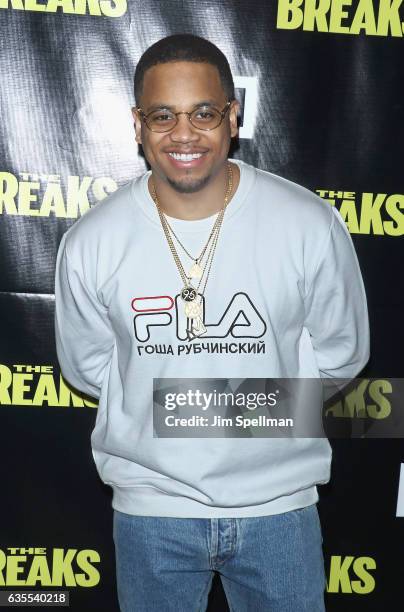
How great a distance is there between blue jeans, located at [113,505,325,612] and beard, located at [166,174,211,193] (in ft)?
1.91

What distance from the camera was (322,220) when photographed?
1532 mm

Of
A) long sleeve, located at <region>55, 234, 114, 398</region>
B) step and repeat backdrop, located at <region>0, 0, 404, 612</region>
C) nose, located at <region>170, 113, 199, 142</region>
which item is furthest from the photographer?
step and repeat backdrop, located at <region>0, 0, 404, 612</region>

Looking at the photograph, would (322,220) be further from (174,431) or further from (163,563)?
(163,563)

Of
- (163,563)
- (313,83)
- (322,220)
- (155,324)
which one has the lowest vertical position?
(163,563)

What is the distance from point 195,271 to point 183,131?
244 mm

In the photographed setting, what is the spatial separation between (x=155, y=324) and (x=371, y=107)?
88cm

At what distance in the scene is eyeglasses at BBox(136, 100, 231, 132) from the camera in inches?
58.9

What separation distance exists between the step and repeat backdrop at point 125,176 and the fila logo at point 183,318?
0.63 meters

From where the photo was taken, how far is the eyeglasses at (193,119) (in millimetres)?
1495

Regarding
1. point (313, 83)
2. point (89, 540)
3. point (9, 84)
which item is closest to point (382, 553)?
point (89, 540)

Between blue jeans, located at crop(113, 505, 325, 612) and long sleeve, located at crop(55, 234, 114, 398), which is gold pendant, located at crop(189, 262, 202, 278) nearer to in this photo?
long sleeve, located at crop(55, 234, 114, 398)
